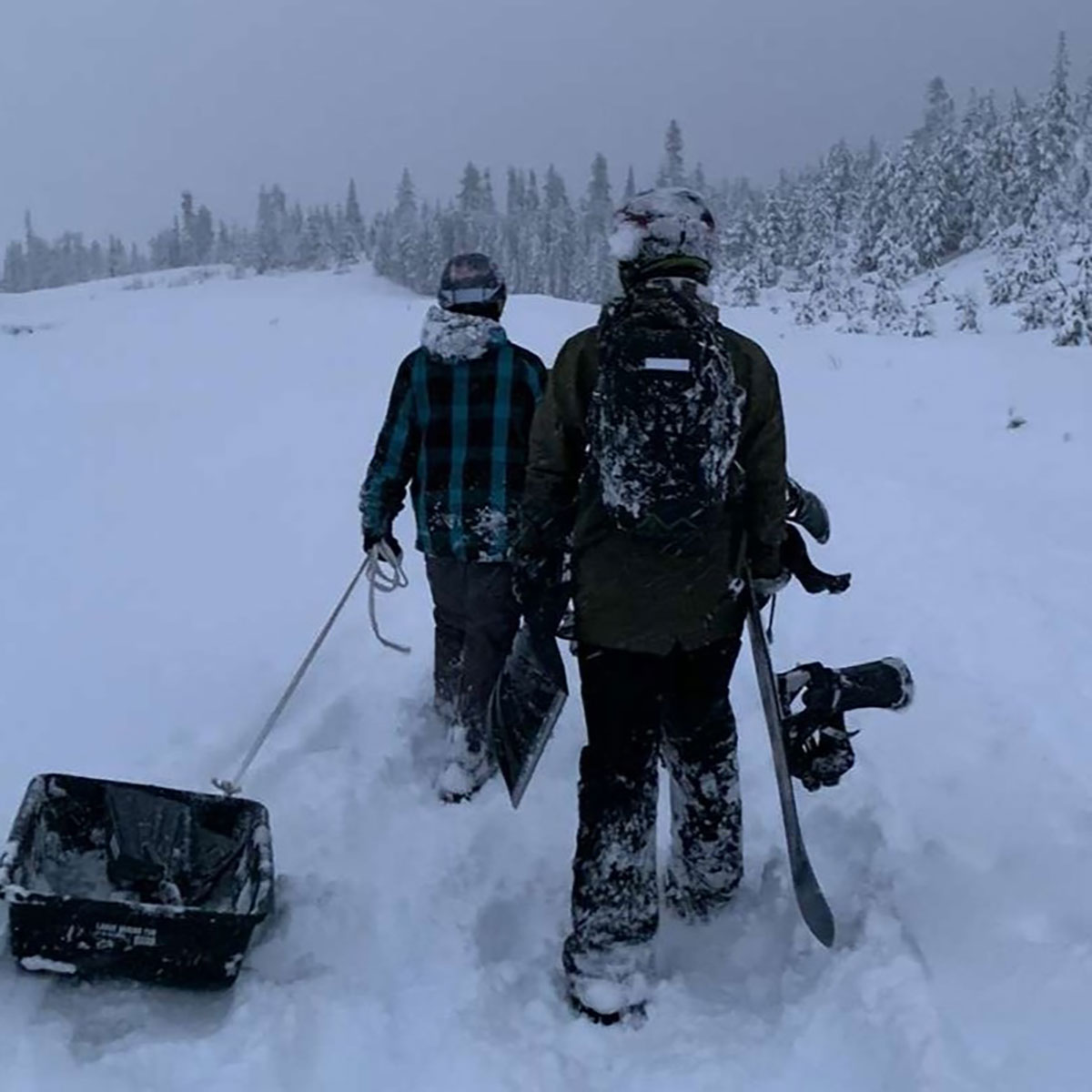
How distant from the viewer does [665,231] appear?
286 centimetres

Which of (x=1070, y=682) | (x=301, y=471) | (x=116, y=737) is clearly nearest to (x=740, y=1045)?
(x=1070, y=682)

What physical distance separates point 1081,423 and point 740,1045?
26.0 feet

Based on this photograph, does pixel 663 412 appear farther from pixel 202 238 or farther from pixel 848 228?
pixel 202 238

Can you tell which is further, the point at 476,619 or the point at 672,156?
the point at 672,156

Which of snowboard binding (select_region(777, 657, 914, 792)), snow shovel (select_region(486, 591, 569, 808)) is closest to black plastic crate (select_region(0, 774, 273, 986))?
snow shovel (select_region(486, 591, 569, 808))

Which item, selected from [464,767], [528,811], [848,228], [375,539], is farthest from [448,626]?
[848,228]

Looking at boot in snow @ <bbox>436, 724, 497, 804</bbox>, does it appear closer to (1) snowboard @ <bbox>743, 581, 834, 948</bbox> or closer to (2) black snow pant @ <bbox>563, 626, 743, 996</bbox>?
(2) black snow pant @ <bbox>563, 626, 743, 996</bbox>

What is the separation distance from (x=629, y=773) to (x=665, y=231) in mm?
1492

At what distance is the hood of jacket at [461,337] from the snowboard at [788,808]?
4.91 feet

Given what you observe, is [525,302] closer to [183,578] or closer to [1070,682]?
[183,578]

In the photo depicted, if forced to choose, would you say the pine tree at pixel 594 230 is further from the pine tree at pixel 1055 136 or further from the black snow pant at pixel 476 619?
the black snow pant at pixel 476 619

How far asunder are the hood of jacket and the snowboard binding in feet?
5.51

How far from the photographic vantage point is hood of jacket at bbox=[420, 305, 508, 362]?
4.05m

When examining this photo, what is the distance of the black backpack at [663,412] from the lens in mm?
2734
